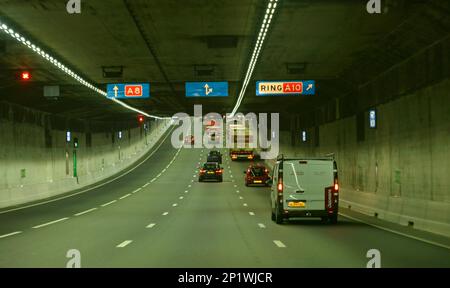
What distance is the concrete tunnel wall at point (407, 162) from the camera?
69.4ft

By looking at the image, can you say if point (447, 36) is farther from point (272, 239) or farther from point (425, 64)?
point (272, 239)

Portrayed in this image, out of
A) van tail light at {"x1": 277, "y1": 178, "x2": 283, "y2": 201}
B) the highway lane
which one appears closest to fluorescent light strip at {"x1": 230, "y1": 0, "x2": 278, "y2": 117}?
van tail light at {"x1": 277, "y1": 178, "x2": 283, "y2": 201}

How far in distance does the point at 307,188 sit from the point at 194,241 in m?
6.25

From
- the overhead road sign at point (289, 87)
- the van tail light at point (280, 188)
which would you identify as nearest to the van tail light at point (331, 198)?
the van tail light at point (280, 188)

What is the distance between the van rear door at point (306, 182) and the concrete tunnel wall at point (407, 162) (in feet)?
9.19

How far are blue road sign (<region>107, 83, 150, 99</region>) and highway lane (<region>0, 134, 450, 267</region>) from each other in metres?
6.55

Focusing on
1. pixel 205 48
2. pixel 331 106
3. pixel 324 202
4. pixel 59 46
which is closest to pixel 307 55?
pixel 205 48

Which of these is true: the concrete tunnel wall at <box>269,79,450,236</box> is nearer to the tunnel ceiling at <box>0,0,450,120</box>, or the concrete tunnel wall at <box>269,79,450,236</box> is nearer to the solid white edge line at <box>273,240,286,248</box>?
the tunnel ceiling at <box>0,0,450,120</box>

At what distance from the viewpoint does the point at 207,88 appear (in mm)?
35406

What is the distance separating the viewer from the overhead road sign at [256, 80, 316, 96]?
34.4 meters

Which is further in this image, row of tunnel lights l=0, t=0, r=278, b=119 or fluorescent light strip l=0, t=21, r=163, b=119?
fluorescent light strip l=0, t=21, r=163, b=119

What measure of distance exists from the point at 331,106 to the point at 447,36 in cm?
2287

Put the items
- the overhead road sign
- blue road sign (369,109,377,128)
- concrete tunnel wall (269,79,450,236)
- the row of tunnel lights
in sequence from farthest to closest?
the overhead road sign, blue road sign (369,109,377,128), concrete tunnel wall (269,79,450,236), the row of tunnel lights

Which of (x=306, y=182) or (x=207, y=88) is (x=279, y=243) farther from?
(x=207, y=88)
